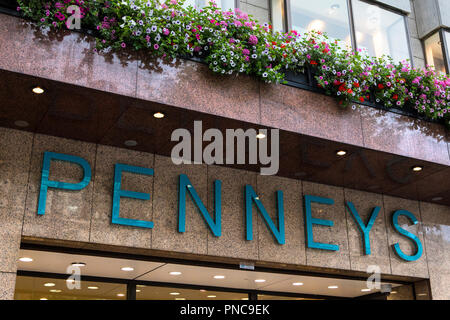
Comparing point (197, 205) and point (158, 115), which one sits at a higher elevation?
point (158, 115)

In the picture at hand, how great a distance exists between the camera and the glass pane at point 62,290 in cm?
843

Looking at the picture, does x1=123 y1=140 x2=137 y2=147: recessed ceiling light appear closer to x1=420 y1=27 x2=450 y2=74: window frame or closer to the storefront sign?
the storefront sign

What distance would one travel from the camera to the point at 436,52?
1170cm

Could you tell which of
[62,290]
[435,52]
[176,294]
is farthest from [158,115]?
[435,52]

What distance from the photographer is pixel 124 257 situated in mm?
8375

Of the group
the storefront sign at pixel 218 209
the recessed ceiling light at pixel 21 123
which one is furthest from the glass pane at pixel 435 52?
the recessed ceiling light at pixel 21 123

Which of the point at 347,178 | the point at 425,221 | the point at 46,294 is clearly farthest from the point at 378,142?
the point at 46,294

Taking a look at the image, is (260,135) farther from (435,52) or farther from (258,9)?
(435,52)

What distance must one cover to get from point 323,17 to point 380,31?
61.9 inches

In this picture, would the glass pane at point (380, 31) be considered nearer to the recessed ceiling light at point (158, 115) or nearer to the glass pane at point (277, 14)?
the glass pane at point (277, 14)

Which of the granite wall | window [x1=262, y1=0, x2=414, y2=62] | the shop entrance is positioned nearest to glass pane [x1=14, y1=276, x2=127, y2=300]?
the shop entrance

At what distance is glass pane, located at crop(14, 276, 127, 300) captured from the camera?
843 cm

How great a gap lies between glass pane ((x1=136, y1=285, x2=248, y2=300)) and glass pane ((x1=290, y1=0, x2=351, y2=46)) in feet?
17.4

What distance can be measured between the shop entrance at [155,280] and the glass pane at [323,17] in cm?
468
